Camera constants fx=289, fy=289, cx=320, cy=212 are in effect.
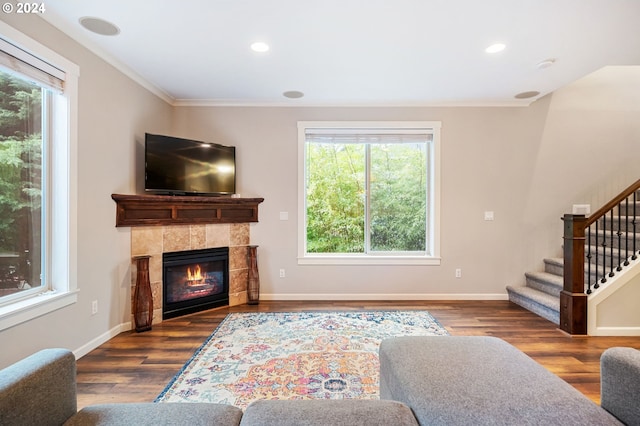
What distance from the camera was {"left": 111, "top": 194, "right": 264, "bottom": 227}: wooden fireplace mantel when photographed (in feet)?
9.48

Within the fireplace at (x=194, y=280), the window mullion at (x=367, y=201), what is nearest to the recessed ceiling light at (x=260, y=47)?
the window mullion at (x=367, y=201)

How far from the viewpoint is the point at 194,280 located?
347cm

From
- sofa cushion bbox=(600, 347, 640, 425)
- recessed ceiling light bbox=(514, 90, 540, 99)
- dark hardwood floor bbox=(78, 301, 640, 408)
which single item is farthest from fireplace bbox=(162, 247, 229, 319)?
recessed ceiling light bbox=(514, 90, 540, 99)

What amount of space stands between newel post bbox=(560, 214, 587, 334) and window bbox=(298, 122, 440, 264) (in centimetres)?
146

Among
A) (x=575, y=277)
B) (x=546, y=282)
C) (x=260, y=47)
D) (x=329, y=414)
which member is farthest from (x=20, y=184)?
(x=546, y=282)

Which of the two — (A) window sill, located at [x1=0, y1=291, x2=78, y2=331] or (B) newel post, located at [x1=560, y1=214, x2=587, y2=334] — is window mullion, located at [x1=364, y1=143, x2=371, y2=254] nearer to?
(B) newel post, located at [x1=560, y1=214, x2=587, y2=334]

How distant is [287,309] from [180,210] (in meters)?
1.71

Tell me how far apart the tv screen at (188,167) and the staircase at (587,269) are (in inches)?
155

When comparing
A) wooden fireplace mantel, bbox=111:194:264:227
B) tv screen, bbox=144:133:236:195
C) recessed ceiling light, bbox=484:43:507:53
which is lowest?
wooden fireplace mantel, bbox=111:194:264:227

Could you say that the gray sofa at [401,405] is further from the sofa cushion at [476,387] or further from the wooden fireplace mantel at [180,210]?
the wooden fireplace mantel at [180,210]

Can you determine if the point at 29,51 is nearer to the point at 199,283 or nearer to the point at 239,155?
the point at 239,155

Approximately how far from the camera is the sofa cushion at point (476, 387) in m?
0.98

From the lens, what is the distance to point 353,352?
7.97ft

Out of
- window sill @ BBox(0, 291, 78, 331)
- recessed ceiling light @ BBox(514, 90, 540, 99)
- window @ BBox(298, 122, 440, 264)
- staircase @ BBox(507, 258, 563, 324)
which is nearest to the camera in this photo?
window sill @ BBox(0, 291, 78, 331)
